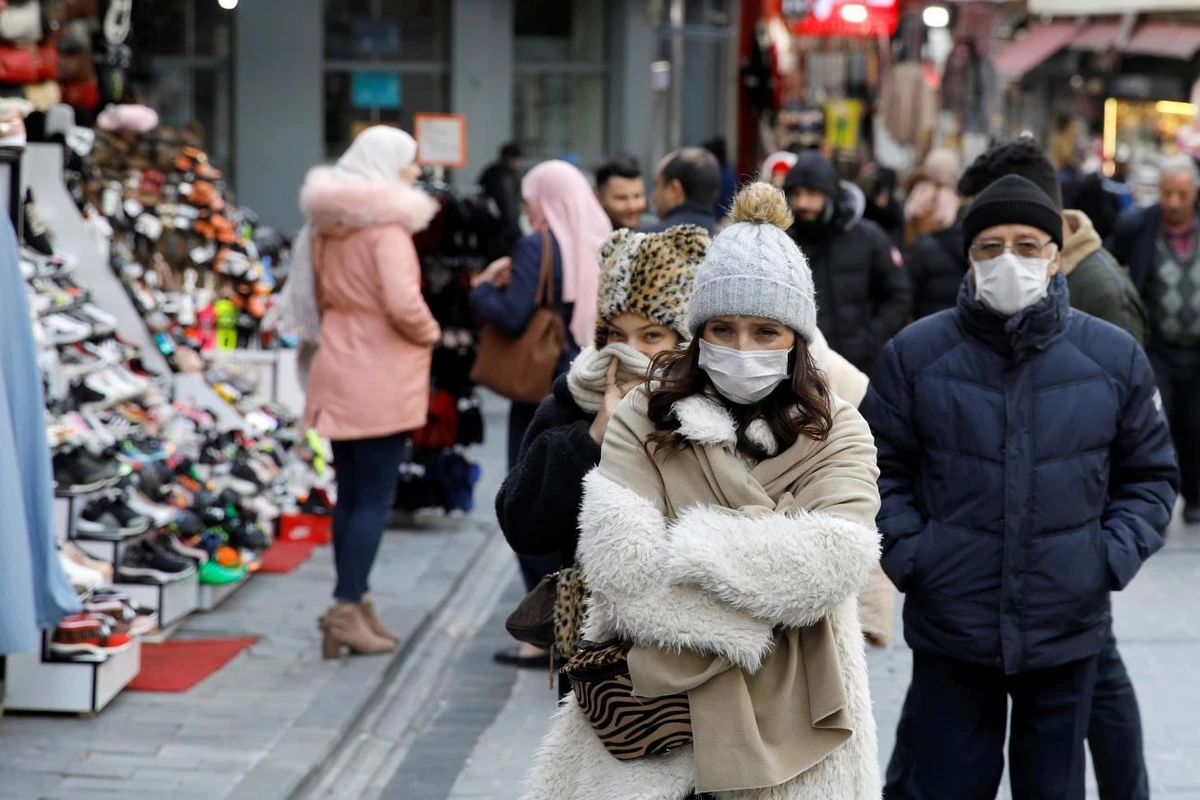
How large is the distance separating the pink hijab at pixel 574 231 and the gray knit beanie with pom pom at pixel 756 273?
159 inches

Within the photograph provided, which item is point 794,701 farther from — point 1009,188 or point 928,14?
point 928,14

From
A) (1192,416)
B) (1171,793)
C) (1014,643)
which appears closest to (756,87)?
(1192,416)

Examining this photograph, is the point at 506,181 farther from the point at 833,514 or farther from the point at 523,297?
the point at 833,514

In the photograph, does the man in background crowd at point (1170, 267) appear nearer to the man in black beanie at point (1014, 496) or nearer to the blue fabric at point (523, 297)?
the blue fabric at point (523, 297)

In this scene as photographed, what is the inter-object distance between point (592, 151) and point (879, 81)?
7268 millimetres

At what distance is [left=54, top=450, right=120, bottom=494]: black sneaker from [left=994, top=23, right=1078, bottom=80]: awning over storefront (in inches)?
723

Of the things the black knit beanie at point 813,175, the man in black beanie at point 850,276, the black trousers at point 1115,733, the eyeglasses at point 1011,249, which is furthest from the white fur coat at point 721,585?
the man in black beanie at point 850,276

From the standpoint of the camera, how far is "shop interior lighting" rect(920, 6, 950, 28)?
25.3 metres

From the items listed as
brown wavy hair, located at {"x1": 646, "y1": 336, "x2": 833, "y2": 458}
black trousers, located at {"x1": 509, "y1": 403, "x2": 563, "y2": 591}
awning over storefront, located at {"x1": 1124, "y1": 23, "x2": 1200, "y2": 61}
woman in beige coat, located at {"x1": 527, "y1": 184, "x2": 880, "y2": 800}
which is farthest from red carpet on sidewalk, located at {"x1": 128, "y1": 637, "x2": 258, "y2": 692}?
awning over storefront, located at {"x1": 1124, "y1": 23, "x2": 1200, "y2": 61}

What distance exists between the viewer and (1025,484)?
450cm

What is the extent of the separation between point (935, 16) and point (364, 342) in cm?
2022

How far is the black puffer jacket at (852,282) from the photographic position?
29.4 feet

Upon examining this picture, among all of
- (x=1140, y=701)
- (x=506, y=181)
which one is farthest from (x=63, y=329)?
(x=506, y=181)

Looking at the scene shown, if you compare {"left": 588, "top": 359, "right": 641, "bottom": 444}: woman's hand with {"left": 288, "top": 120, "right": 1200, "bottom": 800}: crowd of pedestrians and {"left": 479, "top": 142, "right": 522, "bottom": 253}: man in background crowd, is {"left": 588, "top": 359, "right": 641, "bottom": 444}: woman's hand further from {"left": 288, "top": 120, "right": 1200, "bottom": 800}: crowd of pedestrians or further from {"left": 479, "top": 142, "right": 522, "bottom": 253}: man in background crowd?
{"left": 479, "top": 142, "right": 522, "bottom": 253}: man in background crowd
